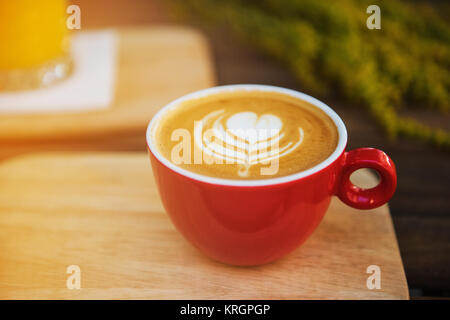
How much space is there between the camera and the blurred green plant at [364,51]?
101 centimetres

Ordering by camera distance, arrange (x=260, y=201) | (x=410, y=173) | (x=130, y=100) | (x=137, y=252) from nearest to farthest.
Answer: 1. (x=260, y=201)
2. (x=137, y=252)
3. (x=410, y=173)
4. (x=130, y=100)

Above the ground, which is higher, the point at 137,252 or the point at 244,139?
the point at 244,139

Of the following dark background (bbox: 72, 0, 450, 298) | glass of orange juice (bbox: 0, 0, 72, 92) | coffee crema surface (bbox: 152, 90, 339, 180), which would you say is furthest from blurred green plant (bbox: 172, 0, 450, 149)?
glass of orange juice (bbox: 0, 0, 72, 92)

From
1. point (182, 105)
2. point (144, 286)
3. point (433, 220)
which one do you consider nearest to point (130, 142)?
point (182, 105)

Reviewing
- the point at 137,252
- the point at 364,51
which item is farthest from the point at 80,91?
the point at 364,51

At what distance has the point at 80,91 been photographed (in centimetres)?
105

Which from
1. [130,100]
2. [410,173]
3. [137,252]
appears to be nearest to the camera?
[137,252]

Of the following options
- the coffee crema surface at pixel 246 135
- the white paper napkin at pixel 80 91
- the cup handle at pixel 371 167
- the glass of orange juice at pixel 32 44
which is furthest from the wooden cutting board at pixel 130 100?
the cup handle at pixel 371 167

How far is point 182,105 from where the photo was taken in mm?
686

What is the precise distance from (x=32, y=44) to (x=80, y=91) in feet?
→ 0.50

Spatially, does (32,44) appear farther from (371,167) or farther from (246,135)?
(371,167)

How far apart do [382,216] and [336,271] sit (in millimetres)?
149

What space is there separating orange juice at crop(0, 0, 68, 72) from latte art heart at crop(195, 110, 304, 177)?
1.92ft
